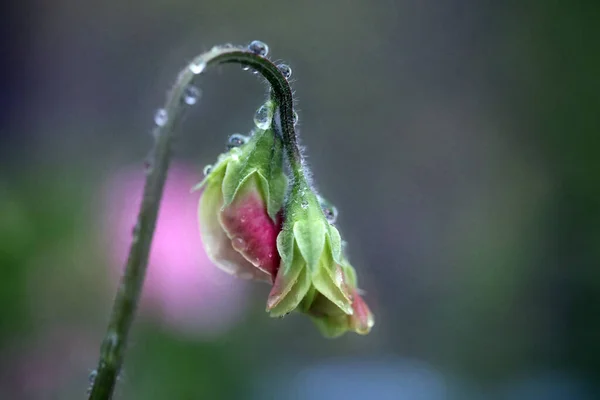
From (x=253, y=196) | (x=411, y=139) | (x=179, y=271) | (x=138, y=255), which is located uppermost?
(x=411, y=139)

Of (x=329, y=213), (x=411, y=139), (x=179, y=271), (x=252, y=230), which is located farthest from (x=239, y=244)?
(x=411, y=139)

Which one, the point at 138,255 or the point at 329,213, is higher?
the point at 329,213

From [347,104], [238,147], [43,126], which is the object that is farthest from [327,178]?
[238,147]

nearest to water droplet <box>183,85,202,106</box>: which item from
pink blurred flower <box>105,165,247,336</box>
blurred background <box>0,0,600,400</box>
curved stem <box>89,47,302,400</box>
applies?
curved stem <box>89,47,302,400</box>

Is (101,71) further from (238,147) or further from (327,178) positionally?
(238,147)

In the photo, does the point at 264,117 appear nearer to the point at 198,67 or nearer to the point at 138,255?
the point at 198,67

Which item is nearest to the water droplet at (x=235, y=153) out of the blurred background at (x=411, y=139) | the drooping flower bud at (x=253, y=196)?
the drooping flower bud at (x=253, y=196)

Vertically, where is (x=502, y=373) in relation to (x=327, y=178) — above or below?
below
